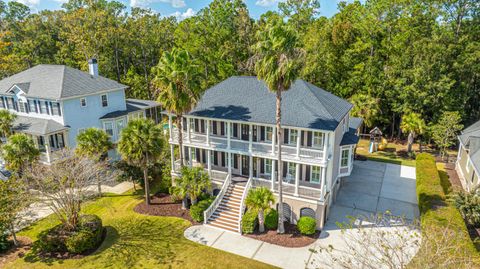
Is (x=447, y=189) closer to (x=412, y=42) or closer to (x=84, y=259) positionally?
(x=412, y=42)

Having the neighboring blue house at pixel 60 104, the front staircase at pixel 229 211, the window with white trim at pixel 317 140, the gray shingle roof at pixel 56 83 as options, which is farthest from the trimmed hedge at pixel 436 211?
the gray shingle roof at pixel 56 83

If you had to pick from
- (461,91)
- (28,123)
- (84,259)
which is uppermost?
(461,91)

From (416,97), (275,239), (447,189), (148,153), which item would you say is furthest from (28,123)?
(416,97)

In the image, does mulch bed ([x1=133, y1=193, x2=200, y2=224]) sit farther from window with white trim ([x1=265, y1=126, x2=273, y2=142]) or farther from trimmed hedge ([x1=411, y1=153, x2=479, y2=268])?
trimmed hedge ([x1=411, y1=153, x2=479, y2=268])

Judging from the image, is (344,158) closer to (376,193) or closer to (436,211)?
(376,193)

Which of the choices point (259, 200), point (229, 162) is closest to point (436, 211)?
point (259, 200)

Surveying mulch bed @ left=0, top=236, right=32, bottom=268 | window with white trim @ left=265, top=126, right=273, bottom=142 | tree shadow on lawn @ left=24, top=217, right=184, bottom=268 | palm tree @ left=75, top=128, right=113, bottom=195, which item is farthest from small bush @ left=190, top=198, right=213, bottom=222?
mulch bed @ left=0, top=236, right=32, bottom=268
